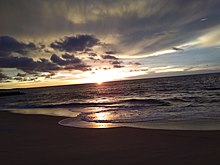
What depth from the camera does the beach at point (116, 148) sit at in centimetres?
619

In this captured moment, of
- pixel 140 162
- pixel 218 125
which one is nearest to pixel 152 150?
A: pixel 140 162

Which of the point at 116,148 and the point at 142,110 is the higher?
the point at 116,148

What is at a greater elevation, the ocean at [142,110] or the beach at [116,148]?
the beach at [116,148]

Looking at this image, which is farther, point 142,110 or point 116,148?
point 142,110

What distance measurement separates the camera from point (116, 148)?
24.2ft

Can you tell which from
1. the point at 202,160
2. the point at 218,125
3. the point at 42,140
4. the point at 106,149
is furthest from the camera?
the point at 218,125

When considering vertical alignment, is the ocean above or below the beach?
below

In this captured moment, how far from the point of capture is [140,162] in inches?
234

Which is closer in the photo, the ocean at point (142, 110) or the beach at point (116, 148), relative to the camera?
the beach at point (116, 148)

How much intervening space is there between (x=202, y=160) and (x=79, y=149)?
3.73 m

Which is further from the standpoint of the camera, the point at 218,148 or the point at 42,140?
the point at 42,140

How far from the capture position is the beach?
6191 millimetres

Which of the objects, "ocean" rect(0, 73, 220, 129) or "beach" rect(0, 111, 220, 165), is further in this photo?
"ocean" rect(0, 73, 220, 129)

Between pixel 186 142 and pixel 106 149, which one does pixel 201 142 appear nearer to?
pixel 186 142
